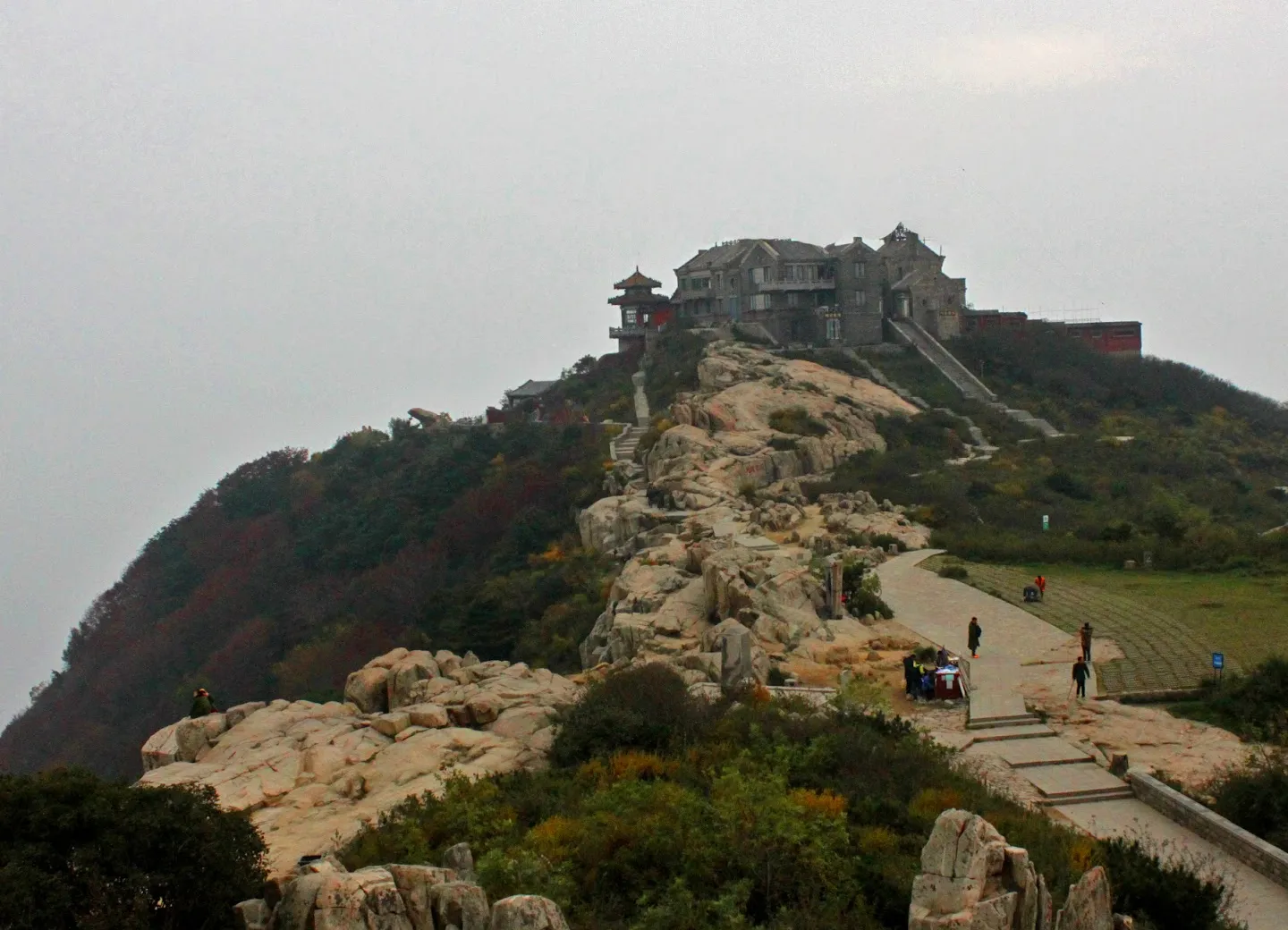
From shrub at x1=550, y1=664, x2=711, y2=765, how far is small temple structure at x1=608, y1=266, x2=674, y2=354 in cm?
5574

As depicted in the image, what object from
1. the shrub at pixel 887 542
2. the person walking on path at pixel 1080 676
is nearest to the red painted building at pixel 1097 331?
the shrub at pixel 887 542

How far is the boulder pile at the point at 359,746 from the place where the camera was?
15.1m

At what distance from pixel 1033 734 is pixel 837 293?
49860mm

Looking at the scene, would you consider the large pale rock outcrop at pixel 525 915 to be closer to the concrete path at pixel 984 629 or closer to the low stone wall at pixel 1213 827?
the low stone wall at pixel 1213 827

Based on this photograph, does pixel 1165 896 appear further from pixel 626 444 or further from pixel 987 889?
pixel 626 444

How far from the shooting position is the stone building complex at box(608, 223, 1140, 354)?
213 ft

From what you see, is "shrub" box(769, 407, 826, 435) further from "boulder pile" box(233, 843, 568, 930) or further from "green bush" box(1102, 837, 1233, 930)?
"boulder pile" box(233, 843, 568, 930)

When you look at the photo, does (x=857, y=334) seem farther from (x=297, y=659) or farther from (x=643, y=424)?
(x=297, y=659)

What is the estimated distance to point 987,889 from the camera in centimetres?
924

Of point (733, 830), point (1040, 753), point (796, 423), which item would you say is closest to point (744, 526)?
point (796, 423)

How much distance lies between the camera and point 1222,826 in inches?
528

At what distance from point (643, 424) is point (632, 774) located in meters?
42.9

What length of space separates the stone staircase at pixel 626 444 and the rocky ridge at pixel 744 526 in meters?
2.26

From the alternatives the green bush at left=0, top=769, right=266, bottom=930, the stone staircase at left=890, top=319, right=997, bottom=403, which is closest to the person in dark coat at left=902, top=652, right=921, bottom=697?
the green bush at left=0, top=769, right=266, bottom=930
